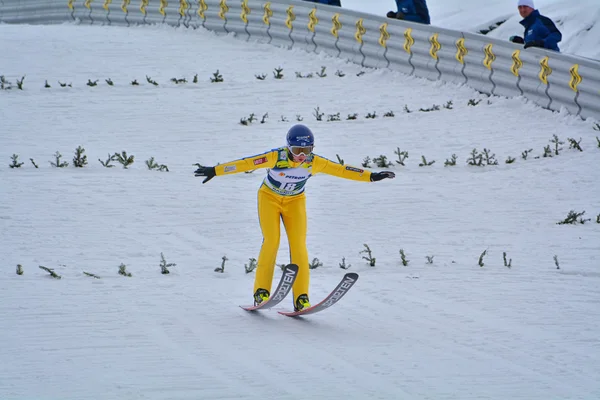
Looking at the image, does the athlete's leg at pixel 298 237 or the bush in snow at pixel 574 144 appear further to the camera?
the bush in snow at pixel 574 144

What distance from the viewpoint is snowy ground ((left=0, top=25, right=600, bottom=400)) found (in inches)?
253

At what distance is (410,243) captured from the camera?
10258 millimetres

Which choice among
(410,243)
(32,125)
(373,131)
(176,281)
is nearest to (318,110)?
(373,131)

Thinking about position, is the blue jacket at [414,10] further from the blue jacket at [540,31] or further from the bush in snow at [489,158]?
the bush in snow at [489,158]

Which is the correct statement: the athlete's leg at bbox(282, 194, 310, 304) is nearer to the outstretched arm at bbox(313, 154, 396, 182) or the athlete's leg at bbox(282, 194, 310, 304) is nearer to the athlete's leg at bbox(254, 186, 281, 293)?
the athlete's leg at bbox(254, 186, 281, 293)

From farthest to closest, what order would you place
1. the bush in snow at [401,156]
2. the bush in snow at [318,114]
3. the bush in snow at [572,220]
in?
the bush in snow at [318,114], the bush in snow at [401,156], the bush in snow at [572,220]

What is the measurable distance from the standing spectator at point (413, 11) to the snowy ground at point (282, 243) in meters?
1.19

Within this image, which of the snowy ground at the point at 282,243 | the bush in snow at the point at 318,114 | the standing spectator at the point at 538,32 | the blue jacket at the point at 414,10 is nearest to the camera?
the snowy ground at the point at 282,243

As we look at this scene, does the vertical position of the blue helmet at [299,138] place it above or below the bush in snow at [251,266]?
above


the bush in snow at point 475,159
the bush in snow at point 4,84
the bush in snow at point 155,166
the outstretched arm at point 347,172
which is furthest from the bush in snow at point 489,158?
the bush in snow at point 4,84

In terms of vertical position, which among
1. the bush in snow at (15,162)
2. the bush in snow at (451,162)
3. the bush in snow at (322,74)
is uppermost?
the bush in snow at (322,74)

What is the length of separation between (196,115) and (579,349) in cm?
938

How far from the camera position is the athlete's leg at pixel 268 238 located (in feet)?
26.4

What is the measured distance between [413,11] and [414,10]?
49 millimetres
